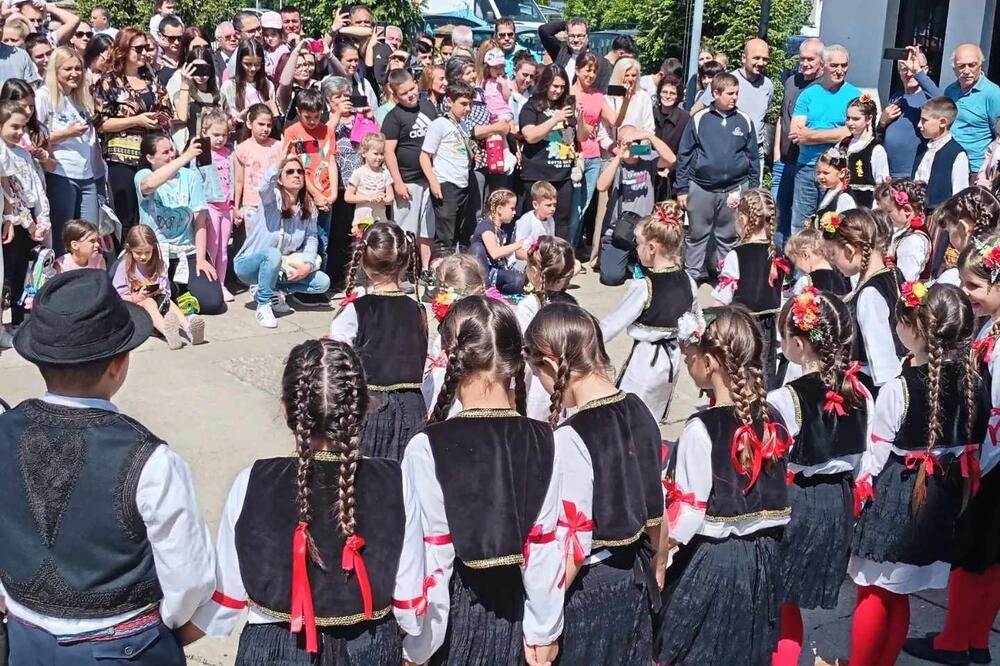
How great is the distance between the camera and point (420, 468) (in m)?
3.07

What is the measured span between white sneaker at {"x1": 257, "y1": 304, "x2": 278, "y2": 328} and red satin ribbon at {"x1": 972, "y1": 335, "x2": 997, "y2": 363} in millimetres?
5138

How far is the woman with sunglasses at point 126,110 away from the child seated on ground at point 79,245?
1.17 metres

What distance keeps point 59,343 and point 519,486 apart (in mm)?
1282

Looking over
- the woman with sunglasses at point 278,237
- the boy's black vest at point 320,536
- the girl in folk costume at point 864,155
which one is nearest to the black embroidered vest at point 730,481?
the boy's black vest at point 320,536

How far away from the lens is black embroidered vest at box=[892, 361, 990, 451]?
3762 mm

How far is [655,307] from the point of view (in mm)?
5746

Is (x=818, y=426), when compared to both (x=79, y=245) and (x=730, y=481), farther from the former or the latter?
(x=79, y=245)

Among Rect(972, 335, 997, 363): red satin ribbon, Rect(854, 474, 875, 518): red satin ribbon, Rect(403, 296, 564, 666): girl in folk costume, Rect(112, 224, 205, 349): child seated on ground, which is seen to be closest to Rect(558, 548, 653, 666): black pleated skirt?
Rect(403, 296, 564, 666): girl in folk costume

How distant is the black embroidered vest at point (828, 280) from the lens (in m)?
5.79

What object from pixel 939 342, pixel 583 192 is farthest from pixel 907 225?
pixel 583 192

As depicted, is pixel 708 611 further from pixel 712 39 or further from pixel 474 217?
pixel 712 39

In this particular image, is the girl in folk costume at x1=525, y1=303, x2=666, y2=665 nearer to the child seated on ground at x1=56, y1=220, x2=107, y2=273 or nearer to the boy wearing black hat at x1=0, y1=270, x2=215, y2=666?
the boy wearing black hat at x1=0, y1=270, x2=215, y2=666

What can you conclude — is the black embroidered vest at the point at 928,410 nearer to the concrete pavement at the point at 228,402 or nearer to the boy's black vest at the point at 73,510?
the concrete pavement at the point at 228,402

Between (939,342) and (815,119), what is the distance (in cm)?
617
